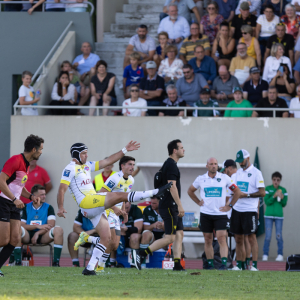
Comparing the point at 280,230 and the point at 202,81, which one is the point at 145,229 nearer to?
the point at 280,230

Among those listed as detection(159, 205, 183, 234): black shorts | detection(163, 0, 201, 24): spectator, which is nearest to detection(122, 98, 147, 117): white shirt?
detection(163, 0, 201, 24): spectator

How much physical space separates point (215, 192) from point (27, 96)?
6.13m

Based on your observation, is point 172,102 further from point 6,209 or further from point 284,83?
point 6,209

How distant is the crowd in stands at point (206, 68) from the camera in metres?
14.2

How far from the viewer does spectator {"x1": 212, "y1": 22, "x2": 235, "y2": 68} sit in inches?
596

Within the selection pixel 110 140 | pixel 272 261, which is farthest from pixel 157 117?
pixel 272 261

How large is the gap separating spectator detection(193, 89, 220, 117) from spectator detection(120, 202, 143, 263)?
3.53m

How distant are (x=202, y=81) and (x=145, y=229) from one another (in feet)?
15.6

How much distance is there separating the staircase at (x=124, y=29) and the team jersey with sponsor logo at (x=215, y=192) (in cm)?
662

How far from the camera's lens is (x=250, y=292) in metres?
6.25

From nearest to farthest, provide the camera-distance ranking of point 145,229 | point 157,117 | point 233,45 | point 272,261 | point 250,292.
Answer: point 250,292 < point 145,229 < point 272,261 < point 157,117 < point 233,45

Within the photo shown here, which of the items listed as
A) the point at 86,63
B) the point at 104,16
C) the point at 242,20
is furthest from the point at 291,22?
the point at 104,16

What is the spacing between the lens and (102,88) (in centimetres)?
1495

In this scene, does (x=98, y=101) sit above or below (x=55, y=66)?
below
